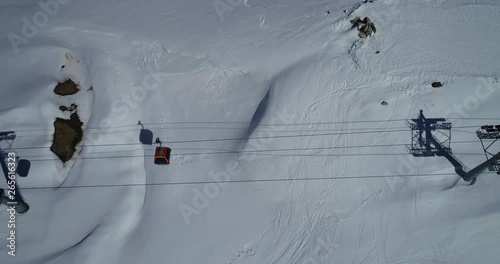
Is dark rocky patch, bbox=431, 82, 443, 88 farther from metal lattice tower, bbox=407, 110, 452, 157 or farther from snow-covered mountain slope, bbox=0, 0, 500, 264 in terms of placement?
metal lattice tower, bbox=407, 110, 452, 157

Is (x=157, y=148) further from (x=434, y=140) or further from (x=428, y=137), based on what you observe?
(x=434, y=140)

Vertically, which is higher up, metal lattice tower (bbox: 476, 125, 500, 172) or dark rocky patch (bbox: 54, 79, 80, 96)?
dark rocky patch (bbox: 54, 79, 80, 96)

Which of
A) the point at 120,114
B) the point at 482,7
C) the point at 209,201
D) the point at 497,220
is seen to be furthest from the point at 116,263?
the point at 482,7

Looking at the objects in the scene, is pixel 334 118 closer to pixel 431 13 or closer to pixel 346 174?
pixel 346 174

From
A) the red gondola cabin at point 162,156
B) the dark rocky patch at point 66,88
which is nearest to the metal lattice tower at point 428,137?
the red gondola cabin at point 162,156
